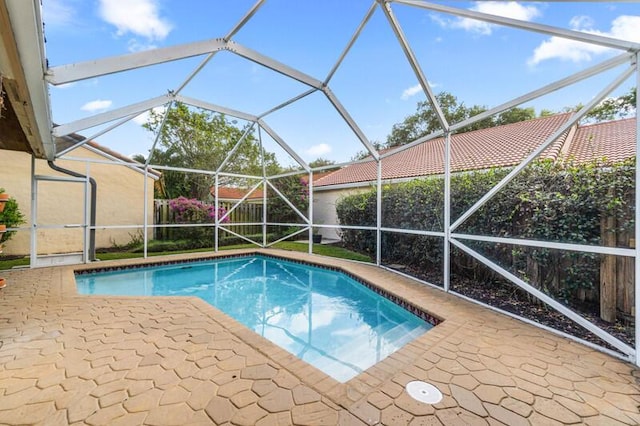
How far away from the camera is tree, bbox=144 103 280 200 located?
13.6 meters

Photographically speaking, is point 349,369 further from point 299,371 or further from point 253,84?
point 253,84

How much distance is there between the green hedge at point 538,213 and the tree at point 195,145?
32.6ft

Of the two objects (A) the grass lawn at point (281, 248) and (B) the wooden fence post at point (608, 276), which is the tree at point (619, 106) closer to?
(B) the wooden fence post at point (608, 276)

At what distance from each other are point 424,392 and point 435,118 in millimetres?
17390

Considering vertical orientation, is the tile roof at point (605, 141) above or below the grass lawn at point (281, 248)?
above

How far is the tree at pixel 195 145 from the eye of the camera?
1361cm

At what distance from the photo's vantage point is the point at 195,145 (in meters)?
14.2

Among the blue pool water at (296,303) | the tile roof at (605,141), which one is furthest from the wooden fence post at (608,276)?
the blue pool water at (296,303)

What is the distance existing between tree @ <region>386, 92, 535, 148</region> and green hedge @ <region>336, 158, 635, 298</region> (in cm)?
1184

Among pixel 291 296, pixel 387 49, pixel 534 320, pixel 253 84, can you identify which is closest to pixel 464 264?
pixel 534 320

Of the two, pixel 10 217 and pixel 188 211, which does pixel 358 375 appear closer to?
pixel 188 211

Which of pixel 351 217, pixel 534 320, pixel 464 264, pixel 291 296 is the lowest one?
pixel 291 296

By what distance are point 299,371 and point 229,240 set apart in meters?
9.88

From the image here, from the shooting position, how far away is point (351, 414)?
211cm
